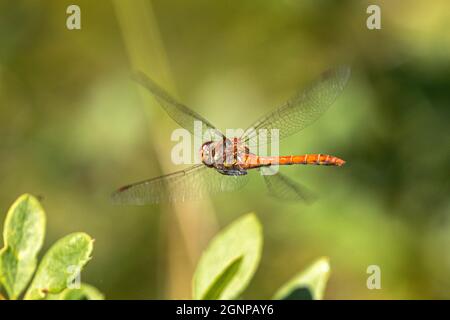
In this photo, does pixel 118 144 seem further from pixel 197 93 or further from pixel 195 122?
pixel 195 122

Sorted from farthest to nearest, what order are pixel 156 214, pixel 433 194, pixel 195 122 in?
pixel 156 214, pixel 433 194, pixel 195 122

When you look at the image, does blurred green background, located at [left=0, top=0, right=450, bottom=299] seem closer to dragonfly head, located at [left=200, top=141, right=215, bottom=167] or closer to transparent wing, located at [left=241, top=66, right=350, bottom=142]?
transparent wing, located at [left=241, top=66, right=350, bottom=142]

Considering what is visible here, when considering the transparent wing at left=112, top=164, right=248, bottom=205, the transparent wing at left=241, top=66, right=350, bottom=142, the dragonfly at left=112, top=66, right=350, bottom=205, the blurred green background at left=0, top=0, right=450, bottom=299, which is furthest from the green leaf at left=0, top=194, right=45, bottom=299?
the blurred green background at left=0, top=0, right=450, bottom=299

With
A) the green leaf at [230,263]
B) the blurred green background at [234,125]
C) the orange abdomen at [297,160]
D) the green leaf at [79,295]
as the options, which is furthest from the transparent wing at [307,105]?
the green leaf at [79,295]

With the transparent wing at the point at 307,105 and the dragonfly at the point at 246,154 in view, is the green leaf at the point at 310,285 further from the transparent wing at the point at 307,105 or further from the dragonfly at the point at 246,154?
the transparent wing at the point at 307,105
